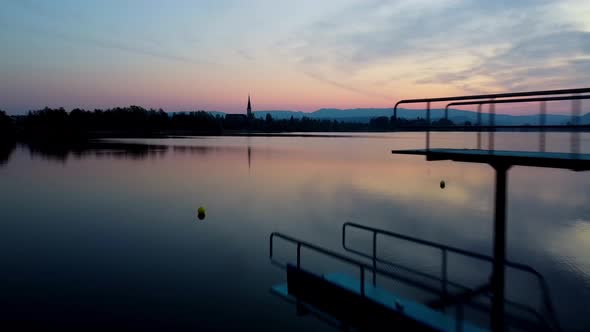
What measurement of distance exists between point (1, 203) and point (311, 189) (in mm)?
22142

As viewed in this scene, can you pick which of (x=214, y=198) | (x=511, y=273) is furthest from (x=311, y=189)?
(x=511, y=273)

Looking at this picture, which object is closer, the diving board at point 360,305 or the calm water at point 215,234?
the diving board at point 360,305

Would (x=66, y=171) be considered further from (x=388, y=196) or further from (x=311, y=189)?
(x=388, y=196)

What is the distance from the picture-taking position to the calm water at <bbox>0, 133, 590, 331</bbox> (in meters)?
11.4

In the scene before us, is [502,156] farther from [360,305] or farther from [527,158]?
[360,305]

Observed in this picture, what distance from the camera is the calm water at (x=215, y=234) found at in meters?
11.4

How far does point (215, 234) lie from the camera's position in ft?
64.8

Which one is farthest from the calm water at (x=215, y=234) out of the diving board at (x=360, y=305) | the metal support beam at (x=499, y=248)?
the metal support beam at (x=499, y=248)

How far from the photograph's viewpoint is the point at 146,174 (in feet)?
140

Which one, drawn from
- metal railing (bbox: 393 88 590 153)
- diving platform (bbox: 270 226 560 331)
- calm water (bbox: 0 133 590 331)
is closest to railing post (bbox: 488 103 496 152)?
metal railing (bbox: 393 88 590 153)

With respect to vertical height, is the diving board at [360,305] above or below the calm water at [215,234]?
above

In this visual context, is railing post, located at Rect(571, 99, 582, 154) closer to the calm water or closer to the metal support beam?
the metal support beam

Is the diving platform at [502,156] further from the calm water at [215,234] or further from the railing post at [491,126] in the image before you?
the calm water at [215,234]

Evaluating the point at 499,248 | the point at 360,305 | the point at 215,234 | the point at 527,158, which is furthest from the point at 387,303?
the point at 215,234
